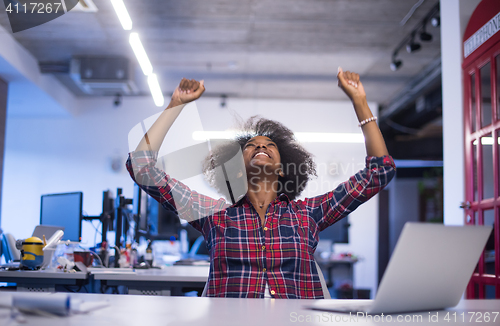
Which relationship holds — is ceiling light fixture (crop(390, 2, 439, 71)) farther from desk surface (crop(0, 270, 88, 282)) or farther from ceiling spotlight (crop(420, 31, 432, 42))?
desk surface (crop(0, 270, 88, 282))

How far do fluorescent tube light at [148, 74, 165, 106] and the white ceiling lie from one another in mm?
229

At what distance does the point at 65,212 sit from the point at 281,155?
1.57 meters

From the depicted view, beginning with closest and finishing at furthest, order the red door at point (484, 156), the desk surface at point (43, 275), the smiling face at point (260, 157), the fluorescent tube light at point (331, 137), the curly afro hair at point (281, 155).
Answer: the smiling face at point (260, 157), the curly afro hair at point (281, 155), the desk surface at point (43, 275), the red door at point (484, 156), the fluorescent tube light at point (331, 137)

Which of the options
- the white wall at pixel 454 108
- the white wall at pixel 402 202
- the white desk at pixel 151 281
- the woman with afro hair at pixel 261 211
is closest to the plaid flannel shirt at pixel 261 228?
the woman with afro hair at pixel 261 211

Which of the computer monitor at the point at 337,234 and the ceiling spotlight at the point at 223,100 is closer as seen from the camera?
the computer monitor at the point at 337,234

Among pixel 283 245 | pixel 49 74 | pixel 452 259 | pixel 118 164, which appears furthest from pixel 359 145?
pixel 452 259

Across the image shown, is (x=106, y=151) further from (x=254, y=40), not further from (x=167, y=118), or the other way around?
(x=167, y=118)

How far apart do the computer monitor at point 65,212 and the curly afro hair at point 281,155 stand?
0.96 meters

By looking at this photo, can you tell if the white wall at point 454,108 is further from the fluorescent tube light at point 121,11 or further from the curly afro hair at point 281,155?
the fluorescent tube light at point 121,11

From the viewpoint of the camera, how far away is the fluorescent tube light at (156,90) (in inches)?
212

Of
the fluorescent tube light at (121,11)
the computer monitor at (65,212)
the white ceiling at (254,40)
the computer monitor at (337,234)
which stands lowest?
the computer monitor at (337,234)

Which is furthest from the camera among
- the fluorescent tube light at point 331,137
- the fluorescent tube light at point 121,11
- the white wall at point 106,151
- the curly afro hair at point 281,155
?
the fluorescent tube light at point 331,137

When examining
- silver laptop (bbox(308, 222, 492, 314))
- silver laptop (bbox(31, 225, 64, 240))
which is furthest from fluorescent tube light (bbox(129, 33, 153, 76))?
silver laptop (bbox(308, 222, 492, 314))

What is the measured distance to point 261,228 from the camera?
1.66 metres
